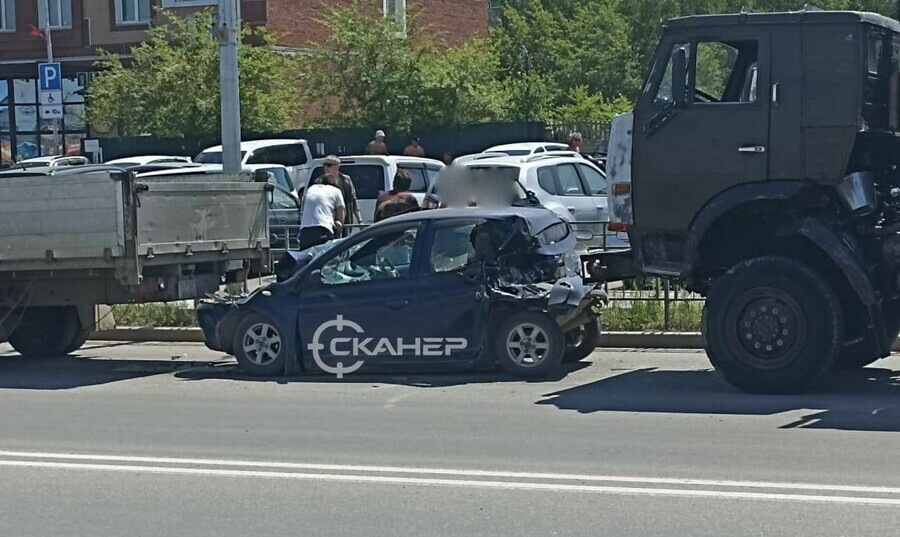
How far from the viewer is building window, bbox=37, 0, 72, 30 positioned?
4594cm

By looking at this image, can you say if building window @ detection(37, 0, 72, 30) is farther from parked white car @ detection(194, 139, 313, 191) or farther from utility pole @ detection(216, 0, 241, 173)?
utility pole @ detection(216, 0, 241, 173)

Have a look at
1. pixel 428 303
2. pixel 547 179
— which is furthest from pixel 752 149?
pixel 547 179

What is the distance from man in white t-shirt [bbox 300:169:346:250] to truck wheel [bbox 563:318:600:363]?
411cm

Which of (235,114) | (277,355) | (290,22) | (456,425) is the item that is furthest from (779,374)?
(290,22)

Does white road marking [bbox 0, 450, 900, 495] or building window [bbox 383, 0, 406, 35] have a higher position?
building window [bbox 383, 0, 406, 35]

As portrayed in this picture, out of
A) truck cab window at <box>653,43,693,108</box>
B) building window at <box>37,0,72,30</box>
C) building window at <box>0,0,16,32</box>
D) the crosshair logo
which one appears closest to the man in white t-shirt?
the crosshair logo

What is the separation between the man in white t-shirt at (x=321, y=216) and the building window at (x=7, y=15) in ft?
111

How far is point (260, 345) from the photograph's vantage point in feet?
42.9

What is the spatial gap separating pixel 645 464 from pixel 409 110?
28.3 metres

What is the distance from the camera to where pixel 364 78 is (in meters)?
36.8

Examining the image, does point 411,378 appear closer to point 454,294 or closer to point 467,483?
point 454,294

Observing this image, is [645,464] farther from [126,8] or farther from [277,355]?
[126,8]

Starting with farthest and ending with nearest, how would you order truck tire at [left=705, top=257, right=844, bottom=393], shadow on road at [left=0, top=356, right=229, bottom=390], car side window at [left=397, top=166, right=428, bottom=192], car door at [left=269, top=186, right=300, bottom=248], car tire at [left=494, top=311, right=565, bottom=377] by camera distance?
car side window at [left=397, top=166, right=428, bottom=192], car door at [left=269, top=186, right=300, bottom=248], shadow on road at [left=0, top=356, right=229, bottom=390], car tire at [left=494, top=311, right=565, bottom=377], truck tire at [left=705, top=257, right=844, bottom=393]

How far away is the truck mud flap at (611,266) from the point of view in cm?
1252
